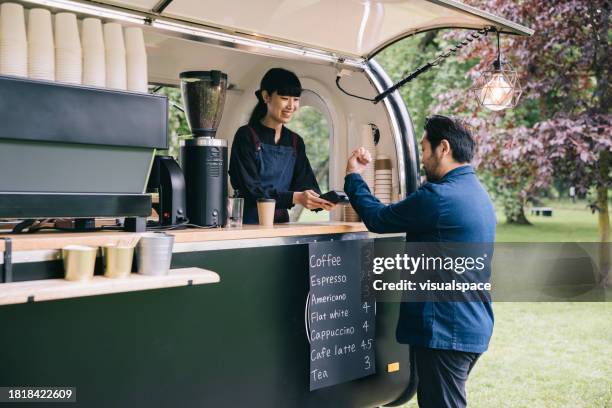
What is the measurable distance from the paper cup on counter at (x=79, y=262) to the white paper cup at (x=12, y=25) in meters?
0.75

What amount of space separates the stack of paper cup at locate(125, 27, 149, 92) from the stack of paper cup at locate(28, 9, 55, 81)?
0.29 meters

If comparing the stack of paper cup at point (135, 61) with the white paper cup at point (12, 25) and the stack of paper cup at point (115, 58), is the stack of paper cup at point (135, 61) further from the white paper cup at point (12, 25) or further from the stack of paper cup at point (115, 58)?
the white paper cup at point (12, 25)

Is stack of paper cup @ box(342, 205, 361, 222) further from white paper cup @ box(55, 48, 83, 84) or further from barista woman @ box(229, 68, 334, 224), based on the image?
white paper cup @ box(55, 48, 83, 84)

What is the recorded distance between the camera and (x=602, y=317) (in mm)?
7465

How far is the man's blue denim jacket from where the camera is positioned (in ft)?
8.41

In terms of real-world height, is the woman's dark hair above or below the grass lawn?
above

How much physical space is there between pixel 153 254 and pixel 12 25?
94 centimetres

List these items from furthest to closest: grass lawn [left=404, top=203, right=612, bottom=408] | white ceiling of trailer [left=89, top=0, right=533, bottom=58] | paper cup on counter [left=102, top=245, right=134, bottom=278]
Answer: grass lawn [left=404, top=203, right=612, bottom=408] < white ceiling of trailer [left=89, top=0, right=533, bottom=58] < paper cup on counter [left=102, top=245, right=134, bottom=278]

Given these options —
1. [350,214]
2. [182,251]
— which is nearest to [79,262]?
[182,251]

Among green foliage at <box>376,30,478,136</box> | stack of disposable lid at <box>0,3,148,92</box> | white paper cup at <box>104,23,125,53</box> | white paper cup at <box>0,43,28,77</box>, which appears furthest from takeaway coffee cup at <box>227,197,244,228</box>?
green foliage at <box>376,30,478,136</box>

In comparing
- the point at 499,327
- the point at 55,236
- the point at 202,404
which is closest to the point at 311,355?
the point at 202,404

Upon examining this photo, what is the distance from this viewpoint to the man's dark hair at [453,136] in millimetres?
2678

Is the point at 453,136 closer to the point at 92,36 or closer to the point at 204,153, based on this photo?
the point at 204,153

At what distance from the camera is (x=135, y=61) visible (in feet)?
7.75
